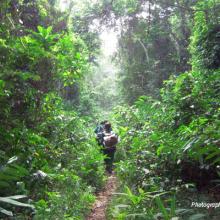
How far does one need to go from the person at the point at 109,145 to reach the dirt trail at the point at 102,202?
0.93 metres

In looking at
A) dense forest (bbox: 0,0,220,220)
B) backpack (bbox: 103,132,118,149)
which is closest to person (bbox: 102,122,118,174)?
backpack (bbox: 103,132,118,149)

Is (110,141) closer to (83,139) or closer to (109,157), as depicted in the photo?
(109,157)

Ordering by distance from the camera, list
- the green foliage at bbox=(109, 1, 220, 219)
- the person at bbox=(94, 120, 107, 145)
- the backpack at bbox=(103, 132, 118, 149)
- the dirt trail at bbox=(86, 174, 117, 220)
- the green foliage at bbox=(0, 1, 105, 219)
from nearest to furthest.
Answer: the green foliage at bbox=(109, 1, 220, 219), the green foliage at bbox=(0, 1, 105, 219), the dirt trail at bbox=(86, 174, 117, 220), the backpack at bbox=(103, 132, 118, 149), the person at bbox=(94, 120, 107, 145)

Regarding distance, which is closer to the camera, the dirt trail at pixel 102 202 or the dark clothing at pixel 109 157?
the dirt trail at pixel 102 202

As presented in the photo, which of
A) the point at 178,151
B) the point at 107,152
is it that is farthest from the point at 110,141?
the point at 178,151

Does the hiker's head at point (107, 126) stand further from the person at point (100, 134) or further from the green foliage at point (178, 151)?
the green foliage at point (178, 151)

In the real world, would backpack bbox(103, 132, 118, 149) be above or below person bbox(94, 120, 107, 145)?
below

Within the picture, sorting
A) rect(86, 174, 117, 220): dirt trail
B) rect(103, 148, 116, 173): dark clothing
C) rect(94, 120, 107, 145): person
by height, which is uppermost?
rect(94, 120, 107, 145): person

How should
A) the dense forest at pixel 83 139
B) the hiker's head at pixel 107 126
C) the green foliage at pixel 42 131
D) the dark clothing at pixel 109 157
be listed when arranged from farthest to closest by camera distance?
the hiker's head at pixel 107 126 < the dark clothing at pixel 109 157 < the green foliage at pixel 42 131 < the dense forest at pixel 83 139

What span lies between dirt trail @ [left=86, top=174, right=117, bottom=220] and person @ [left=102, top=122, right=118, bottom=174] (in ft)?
3.04

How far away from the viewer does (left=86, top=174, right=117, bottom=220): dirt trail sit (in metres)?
5.25

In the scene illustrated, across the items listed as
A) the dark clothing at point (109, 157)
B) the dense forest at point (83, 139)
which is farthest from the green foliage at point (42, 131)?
the dark clothing at point (109, 157)

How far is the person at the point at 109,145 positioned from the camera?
28.5 feet

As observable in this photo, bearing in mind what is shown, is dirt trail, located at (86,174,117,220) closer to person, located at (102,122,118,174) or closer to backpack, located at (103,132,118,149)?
person, located at (102,122,118,174)
